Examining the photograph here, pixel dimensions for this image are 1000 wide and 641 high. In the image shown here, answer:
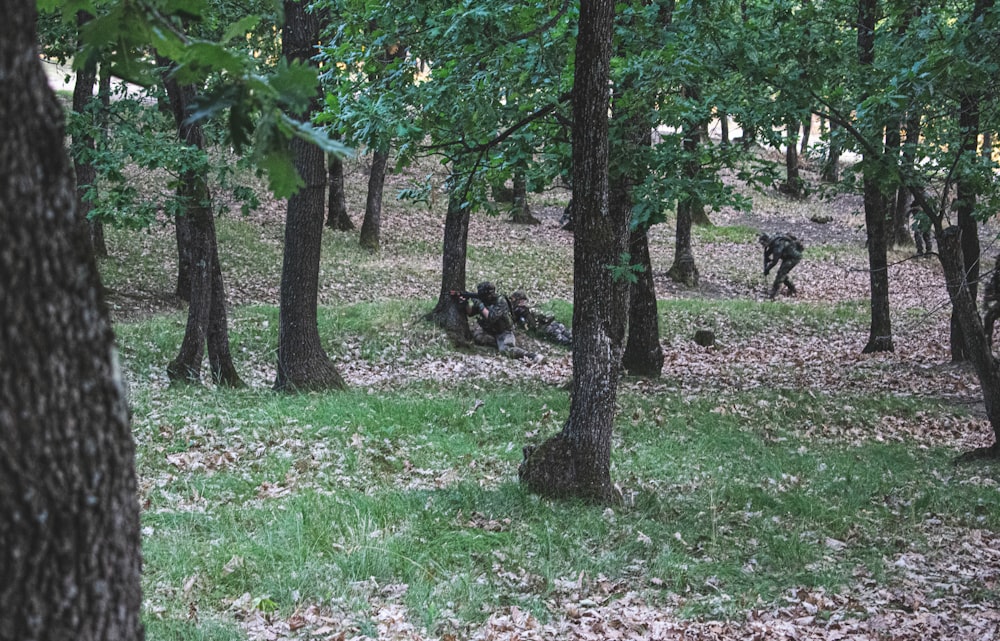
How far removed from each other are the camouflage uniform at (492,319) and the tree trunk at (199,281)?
18.4ft

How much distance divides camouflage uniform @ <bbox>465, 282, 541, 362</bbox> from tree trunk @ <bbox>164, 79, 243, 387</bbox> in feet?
18.4

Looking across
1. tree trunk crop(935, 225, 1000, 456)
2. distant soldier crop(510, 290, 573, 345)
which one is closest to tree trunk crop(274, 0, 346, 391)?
distant soldier crop(510, 290, 573, 345)

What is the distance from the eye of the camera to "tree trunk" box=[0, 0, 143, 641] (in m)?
1.73

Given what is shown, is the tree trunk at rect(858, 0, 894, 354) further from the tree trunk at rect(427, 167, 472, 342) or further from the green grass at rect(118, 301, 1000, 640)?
the tree trunk at rect(427, 167, 472, 342)

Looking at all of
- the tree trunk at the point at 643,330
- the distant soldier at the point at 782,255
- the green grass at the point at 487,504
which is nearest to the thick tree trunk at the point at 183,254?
the green grass at the point at 487,504

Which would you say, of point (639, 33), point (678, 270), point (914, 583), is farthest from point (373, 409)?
point (678, 270)

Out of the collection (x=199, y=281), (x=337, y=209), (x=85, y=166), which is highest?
(x=85, y=166)

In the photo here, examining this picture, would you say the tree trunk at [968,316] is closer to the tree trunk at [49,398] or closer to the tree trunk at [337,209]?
the tree trunk at [49,398]

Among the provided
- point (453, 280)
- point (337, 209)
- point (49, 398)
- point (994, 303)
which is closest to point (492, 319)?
point (453, 280)

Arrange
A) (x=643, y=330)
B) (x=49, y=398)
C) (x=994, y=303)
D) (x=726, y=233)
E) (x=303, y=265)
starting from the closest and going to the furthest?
(x=49, y=398)
(x=303, y=265)
(x=994, y=303)
(x=643, y=330)
(x=726, y=233)

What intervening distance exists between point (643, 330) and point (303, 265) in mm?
5574

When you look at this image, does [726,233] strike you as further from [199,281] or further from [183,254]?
[199,281]

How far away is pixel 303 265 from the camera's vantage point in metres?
12.0

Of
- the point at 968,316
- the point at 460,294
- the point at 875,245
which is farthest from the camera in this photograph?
the point at 460,294
